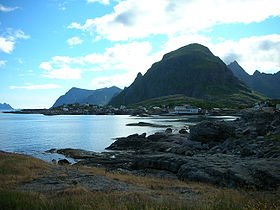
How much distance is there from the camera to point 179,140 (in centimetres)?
5838

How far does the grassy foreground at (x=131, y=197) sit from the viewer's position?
32.5 ft

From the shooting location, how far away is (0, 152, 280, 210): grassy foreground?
9906 millimetres

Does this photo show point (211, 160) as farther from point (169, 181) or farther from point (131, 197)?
point (131, 197)

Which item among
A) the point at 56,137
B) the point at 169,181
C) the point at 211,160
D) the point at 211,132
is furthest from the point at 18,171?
the point at 56,137

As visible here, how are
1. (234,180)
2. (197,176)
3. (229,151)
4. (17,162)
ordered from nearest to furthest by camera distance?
(234,180) < (197,176) < (17,162) < (229,151)

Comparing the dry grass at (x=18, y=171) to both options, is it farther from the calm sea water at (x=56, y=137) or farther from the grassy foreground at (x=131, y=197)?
the calm sea water at (x=56, y=137)

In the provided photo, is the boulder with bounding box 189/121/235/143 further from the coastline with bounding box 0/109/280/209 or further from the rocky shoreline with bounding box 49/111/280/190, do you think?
the coastline with bounding box 0/109/280/209

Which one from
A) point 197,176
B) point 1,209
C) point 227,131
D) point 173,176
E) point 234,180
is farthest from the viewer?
point 227,131

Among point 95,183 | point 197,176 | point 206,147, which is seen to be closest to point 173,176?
point 197,176

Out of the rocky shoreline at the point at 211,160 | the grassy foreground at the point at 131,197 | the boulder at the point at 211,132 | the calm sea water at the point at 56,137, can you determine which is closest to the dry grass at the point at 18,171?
the grassy foreground at the point at 131,197

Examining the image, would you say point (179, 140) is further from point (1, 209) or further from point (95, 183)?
point (1, 209)

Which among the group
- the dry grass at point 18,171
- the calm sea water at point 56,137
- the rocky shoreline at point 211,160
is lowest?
the calm sea water at point 56,137

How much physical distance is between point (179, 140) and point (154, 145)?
7314 mm

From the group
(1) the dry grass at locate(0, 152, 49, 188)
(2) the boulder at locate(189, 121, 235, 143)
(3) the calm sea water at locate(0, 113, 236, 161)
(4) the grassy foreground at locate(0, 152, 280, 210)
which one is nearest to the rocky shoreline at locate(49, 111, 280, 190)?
(2) the boulder at locate(189, 121, 235, 143)
